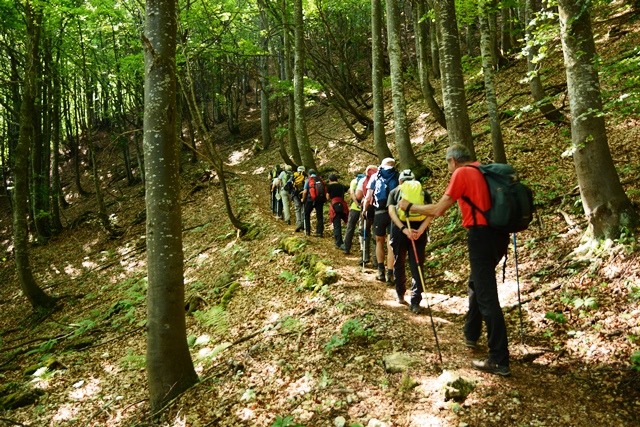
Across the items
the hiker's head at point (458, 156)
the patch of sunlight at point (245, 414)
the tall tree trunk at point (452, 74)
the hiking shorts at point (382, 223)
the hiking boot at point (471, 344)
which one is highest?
the tall tree trunk at point (452, 74)

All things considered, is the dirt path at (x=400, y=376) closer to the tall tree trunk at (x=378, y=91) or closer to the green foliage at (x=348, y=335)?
the green foliage at (x=348, y=335)

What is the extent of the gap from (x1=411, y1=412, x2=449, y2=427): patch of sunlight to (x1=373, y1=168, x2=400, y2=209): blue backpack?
4.51 metres

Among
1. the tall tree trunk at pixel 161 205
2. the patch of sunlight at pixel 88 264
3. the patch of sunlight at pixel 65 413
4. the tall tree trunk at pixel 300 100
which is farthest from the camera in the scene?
the patch of sunlight at pixel 88 264

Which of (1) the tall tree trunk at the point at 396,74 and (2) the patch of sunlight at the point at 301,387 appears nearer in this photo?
(2) the patch of sunlight at the point at 301,387

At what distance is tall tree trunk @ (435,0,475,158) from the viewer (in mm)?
8273

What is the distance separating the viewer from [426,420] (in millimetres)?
3422

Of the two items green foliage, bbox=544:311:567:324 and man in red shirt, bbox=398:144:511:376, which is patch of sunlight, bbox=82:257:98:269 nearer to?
man in red shirt, bbox=398:144:511:376

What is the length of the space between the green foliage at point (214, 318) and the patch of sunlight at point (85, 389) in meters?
2.00

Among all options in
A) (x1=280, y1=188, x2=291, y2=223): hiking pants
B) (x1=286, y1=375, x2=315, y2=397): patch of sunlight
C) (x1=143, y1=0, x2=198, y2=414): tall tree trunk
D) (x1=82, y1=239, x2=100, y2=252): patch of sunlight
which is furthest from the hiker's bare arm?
(x1=82, y1=239, x2=100, y2=252): patch of sunlight

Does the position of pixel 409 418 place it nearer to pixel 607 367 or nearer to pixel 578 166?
pixel 607 367

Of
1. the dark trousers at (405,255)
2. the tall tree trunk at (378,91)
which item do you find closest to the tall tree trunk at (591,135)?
the dark trousers at (405,255)

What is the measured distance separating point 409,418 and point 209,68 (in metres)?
32.1

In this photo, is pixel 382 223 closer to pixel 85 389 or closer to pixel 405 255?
pixel 405 255

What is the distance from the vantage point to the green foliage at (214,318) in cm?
738
